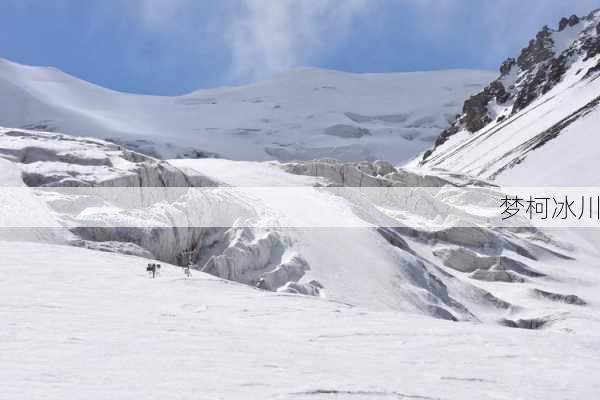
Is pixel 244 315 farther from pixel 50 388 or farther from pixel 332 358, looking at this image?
pixel 50 388

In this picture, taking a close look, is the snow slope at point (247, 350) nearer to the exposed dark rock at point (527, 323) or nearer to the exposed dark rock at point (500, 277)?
the exposed dark rock at point (527, 323)

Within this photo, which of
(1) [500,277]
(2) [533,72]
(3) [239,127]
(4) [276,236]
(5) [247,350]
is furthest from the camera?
(3) [239,127]

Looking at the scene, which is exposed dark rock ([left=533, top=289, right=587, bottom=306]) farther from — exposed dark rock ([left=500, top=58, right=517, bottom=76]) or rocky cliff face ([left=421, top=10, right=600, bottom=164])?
exposed dark rock ([left=500, top=58, right=517, bottom=76])

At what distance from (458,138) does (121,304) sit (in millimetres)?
115405

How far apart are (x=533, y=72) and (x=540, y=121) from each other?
147 feet

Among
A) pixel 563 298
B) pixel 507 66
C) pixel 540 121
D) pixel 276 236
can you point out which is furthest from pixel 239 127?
pixel 276 236

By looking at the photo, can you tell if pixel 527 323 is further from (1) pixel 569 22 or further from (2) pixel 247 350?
(1) pixel 569 22

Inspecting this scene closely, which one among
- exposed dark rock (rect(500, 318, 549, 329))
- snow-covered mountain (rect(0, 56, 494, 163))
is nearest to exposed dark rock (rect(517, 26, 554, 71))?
snow-covered mountain (rect(0, 56, 494, 163))

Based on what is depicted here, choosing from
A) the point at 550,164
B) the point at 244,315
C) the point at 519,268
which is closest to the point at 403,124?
the point at 550,164

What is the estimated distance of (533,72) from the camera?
433 ft

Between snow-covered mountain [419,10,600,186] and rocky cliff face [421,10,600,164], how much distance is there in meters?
0.17

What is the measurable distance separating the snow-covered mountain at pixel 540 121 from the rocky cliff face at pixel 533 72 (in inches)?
6.9

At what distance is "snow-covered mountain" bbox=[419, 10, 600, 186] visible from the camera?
75.1m

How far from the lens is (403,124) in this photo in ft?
621
